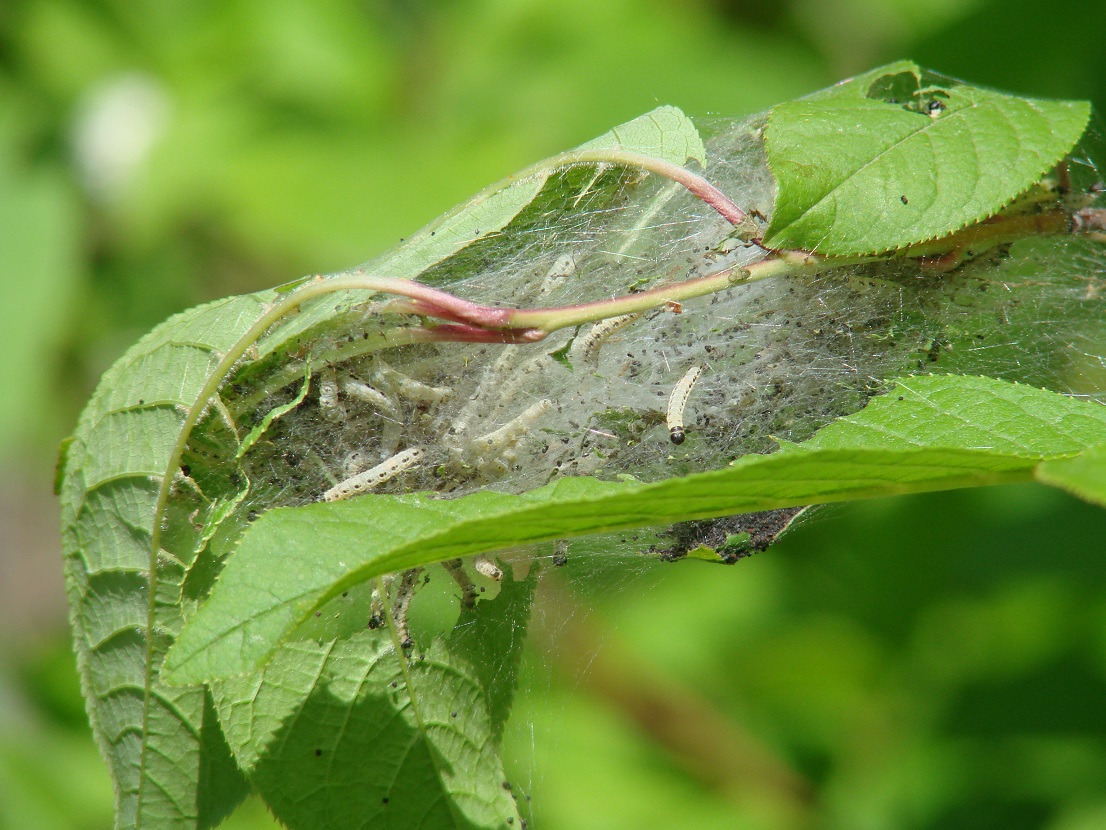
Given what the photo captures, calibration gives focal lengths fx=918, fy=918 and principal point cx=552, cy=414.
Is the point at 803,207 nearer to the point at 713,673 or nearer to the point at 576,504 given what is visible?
the point at 576,504

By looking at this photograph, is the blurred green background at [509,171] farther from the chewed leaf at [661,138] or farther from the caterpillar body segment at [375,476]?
the chewed leaf at [661,138]

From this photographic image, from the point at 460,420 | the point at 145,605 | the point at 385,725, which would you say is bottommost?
the point at 385,725

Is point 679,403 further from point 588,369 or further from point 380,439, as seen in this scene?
point 380,439

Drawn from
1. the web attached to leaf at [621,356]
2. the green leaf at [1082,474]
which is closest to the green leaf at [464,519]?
the green leaf at [1082,474]

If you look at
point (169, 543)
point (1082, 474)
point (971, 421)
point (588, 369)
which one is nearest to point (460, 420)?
point (588, 369)

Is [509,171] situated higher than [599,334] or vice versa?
[509,171]

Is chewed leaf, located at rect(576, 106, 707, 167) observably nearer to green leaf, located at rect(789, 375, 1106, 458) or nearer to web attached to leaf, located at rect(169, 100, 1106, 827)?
web attached to leaf, located at rect(169, 100, 1106, 827)

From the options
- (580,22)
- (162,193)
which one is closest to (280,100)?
(162,193)

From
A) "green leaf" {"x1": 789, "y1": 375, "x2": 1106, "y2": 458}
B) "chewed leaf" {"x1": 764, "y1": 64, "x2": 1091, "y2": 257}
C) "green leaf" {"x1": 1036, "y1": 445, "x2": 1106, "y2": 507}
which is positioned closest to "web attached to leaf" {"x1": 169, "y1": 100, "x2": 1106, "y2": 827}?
"chewed leaf" {"x1": 764, "y1": 64, "x2": 1091, "y2": 257}
